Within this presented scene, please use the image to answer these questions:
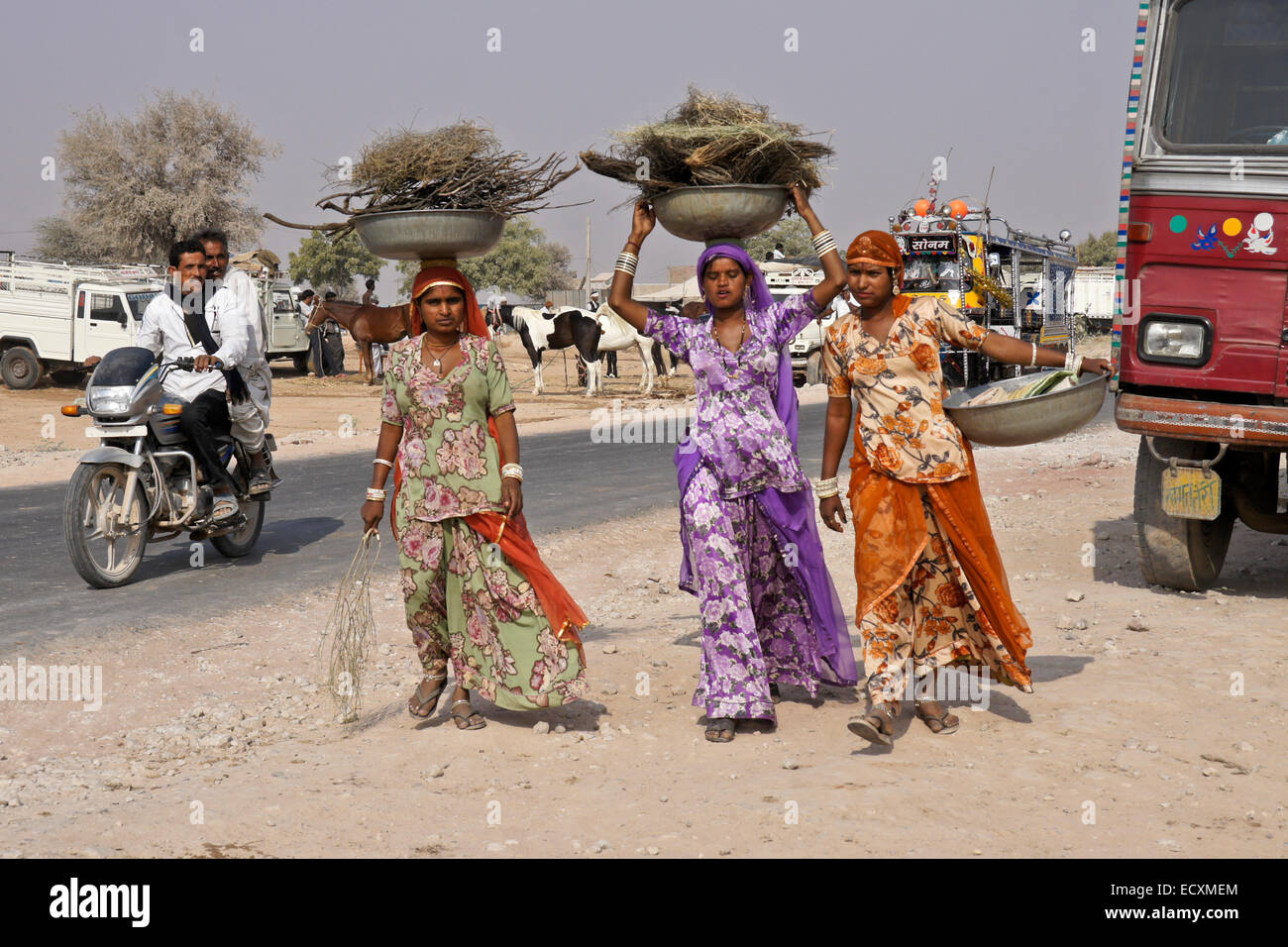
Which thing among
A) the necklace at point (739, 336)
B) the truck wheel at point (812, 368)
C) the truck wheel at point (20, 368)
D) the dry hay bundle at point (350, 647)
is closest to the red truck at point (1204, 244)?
the necklace at point (739, 336)

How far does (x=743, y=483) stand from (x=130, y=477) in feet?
14.1

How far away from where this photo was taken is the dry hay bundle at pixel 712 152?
15.8 ft

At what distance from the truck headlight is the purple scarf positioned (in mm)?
2370

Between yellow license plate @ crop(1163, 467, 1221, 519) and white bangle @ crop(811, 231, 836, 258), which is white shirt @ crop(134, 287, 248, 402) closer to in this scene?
white bangle @ crop(811, 231, 836, 258)

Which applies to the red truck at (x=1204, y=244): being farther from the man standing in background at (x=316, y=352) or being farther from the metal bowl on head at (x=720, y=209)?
the man standing in background at (x=316, y=352)

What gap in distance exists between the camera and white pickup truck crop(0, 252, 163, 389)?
948 inches

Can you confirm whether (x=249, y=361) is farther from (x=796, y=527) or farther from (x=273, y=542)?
(x=796, y=527)

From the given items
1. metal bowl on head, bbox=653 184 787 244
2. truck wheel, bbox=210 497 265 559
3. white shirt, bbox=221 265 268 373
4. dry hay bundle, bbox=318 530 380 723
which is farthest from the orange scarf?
truck wheel, bbox=210 497 265 559

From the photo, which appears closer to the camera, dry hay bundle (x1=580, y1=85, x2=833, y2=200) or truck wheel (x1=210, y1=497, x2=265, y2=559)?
dry hay bundle (x1=580, y1=85, x2=833, y2=200)

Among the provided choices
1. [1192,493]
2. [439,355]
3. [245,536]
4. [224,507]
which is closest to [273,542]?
[245,536]

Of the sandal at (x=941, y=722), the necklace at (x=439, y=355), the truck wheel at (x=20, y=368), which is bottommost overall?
the truck wheel at (x=20, y=368)

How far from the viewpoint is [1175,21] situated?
6598 mm

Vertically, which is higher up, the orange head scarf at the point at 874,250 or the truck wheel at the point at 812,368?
the orange head scarf at the point at 874,250

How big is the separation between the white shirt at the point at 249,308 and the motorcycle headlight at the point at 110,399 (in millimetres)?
728
